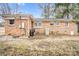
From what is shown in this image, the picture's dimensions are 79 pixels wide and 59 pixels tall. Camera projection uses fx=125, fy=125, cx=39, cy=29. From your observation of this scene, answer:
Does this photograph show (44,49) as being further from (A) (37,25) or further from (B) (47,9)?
(B) (47,9)

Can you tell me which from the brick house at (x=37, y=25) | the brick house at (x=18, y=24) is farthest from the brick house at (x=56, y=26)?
the brick house at (x=18, y=24)

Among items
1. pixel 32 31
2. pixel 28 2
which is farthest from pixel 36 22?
pixel 28 2

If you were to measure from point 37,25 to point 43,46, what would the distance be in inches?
12.0

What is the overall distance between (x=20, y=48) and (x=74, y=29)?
2.60 ft

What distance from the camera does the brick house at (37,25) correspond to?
170 centimetres

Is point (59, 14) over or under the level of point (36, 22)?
over

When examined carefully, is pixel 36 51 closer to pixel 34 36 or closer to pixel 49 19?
pixel 34 36

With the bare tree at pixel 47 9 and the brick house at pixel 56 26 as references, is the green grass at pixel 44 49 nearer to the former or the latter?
the brick house at pixel 56 26

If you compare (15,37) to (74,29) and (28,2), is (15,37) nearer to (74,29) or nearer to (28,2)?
(28,2)

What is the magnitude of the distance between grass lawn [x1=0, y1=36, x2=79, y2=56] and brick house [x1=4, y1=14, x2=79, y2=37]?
10 cm

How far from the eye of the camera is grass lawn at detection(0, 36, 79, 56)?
174 cm

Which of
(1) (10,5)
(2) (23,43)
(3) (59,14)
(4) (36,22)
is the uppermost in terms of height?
(1) (10,5)

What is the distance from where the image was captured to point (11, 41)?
175cm

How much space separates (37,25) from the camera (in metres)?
1.71
